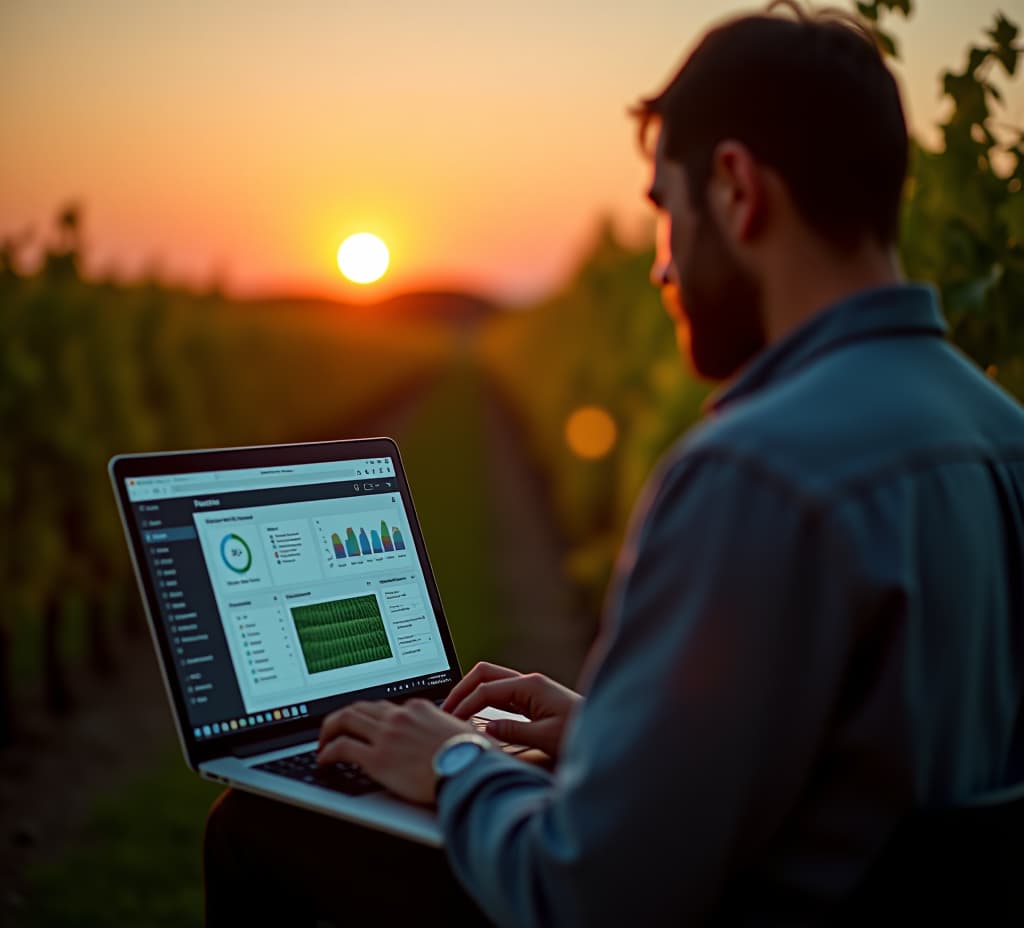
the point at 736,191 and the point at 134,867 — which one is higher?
the point at 736,191

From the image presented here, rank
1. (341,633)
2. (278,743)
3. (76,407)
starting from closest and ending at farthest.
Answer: (278,743)
(341,633)
(76,407)

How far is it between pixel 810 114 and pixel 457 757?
0.90 m

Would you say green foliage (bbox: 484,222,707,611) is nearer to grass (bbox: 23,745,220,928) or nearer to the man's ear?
grass (bbox: 23,745,220,928)

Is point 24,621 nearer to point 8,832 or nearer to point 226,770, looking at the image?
point 8,832

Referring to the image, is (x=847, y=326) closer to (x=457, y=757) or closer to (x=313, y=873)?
(x=457, y=757)

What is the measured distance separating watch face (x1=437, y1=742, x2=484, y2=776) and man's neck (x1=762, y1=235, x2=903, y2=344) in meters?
0.65

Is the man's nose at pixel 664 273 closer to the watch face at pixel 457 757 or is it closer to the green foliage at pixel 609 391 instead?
the watch face at pixel 457 757

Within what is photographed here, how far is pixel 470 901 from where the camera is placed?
165cm

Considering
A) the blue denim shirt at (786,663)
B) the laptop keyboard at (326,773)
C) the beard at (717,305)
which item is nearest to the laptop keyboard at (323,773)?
the laptop keyboard at (326,773)

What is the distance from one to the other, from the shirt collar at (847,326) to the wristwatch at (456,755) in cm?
57

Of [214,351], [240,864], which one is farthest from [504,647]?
[240,864]

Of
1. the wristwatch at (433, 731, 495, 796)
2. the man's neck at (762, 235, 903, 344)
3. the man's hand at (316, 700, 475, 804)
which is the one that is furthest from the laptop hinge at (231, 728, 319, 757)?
the man's neck at (762, 235, 903, 344)

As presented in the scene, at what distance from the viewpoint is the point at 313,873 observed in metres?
1.76

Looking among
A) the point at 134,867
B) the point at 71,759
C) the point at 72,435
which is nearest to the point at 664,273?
the point at 134,867
